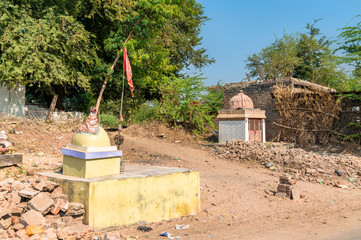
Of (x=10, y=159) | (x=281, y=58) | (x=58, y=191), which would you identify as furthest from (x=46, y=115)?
(x=281, y=58)

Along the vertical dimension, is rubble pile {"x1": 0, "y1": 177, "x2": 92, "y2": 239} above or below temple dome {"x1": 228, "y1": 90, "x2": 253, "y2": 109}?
below

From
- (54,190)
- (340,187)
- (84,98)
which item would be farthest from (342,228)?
(84,98)

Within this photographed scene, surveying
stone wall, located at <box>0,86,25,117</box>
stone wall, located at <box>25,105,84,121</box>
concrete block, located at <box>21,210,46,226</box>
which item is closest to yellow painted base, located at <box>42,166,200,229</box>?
concrete block, located at <box>21,210,46,226</box>

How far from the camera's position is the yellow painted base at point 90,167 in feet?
16.0

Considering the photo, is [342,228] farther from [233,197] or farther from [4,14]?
[4,14]

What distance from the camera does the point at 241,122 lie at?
42.4 feet

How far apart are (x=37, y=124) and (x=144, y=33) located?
Answer: 610 centimetres

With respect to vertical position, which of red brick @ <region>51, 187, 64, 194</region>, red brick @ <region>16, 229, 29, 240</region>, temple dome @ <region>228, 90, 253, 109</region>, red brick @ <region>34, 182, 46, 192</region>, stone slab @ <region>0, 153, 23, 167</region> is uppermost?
temple dome @ <region>228, 90, 253, 109</region>

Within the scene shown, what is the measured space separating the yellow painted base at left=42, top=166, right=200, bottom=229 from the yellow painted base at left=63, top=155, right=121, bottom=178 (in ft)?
0.55

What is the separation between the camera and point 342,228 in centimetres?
513

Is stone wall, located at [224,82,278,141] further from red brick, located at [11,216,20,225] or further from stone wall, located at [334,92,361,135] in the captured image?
red brick, located at [11,216,20,225]

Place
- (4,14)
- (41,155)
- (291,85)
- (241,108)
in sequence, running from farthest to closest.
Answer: (291,85)
(241,108)
(4,14)
(41,155)

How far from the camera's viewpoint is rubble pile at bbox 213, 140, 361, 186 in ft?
31.4

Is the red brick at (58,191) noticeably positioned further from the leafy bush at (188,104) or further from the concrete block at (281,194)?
the leafy bush at (188,104)
